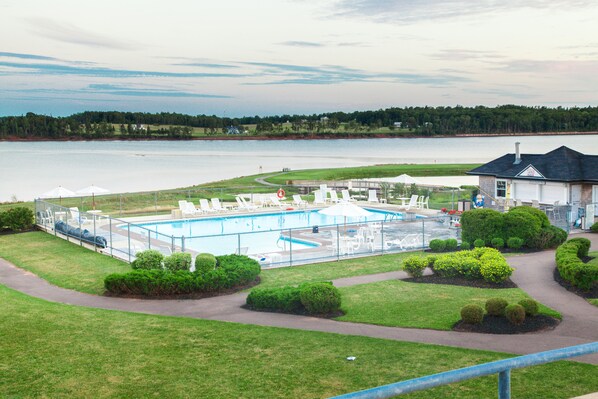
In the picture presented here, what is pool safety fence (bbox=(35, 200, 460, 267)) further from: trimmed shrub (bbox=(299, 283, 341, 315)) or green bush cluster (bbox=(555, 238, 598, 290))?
trimmed shrub (bbox=(299, 283, 341, 315))

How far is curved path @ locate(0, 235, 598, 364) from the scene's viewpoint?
13.4 metres

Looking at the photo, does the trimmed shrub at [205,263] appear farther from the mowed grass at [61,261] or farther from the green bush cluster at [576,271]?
the green bush cluster at [576,271]

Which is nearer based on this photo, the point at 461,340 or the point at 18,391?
the point at 18,391

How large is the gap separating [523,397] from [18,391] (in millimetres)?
8111

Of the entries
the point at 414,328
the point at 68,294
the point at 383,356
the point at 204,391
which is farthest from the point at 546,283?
the point at 68,294

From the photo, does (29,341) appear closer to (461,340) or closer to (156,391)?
(156,391)

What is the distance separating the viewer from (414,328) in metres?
14.6

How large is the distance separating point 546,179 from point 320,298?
2202cm

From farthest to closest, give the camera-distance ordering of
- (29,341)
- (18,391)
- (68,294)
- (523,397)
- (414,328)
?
(68,294) → (414,328) → (29,341) → (18,391) → (523,397)

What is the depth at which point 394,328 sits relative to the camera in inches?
575

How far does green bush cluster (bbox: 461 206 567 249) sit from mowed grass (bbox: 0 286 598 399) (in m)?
13.1

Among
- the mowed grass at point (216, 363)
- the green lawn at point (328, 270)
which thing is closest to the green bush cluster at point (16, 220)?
the green lawn at point (328, 270)

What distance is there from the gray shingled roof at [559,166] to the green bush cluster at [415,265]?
15.9 meters

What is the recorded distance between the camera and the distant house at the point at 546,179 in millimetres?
32844
